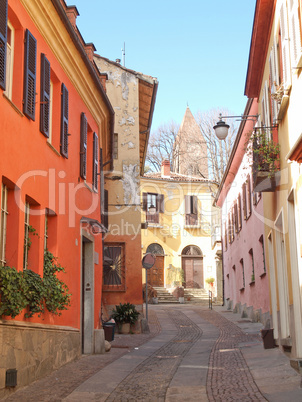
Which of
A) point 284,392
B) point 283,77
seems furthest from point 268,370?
point 283,77

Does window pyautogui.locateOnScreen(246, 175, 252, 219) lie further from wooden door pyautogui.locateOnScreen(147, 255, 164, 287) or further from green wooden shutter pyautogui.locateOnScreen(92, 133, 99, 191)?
wooden door pyautogui.locateOnScreen(147, 255, 164, 287)

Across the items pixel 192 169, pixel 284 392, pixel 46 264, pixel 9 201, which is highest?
pixel 192 169

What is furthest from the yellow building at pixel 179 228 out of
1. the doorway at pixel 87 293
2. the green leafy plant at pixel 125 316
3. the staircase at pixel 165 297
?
the doorway at pixel 87 293

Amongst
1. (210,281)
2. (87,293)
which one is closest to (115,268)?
(87,293)

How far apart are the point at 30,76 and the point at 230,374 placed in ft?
18.7

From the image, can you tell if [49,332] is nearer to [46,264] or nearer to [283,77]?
[46,264]

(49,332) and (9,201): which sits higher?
(9,201)

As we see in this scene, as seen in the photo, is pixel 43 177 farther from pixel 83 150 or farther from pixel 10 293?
pixel 83 150

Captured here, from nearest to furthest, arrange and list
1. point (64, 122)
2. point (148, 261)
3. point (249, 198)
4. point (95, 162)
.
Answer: point (64, 122)
point (95, 162)
point (148, 261)
point (249, 198)

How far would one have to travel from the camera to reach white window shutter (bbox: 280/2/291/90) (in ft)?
28.1

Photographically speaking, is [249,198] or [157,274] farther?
[157,274]

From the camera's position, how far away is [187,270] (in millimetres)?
39875

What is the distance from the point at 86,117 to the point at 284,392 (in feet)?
26.3

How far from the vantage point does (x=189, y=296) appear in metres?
36.2
